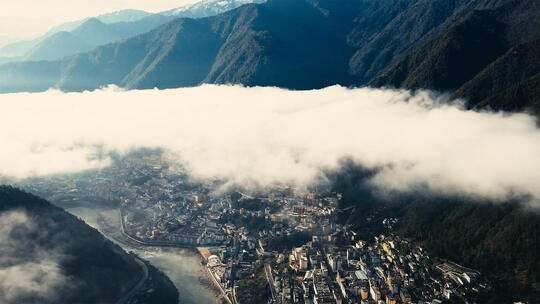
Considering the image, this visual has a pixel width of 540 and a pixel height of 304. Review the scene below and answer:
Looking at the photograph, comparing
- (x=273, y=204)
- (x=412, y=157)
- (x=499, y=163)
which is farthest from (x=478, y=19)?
(x=273, y=204)

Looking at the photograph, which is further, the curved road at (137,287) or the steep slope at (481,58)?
the steep slope at (481,58)

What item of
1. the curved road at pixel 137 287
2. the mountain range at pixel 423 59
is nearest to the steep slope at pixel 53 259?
the curved road at pixel 137 287

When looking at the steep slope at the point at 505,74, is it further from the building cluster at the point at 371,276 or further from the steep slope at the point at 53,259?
the steep slope at the point at 53,259

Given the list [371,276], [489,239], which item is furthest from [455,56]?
[371,276]

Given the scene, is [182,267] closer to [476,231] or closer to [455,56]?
[476,231]

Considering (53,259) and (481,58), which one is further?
(481,58)

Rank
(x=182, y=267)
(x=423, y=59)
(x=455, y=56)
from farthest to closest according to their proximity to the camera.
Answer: (x=423, y=59) < (x=455, y=56) < (x=182, y=267)

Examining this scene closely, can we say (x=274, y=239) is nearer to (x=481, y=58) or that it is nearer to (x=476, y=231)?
(x=476, y=231)

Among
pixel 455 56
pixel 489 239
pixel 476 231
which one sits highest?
pixel 455 56

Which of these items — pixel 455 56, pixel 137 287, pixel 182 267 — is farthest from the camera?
pixel 455 56

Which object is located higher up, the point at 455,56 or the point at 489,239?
the point at 455,56
